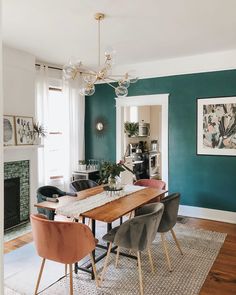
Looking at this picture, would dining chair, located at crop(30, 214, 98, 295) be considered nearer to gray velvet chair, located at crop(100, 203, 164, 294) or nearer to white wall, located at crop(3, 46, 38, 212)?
gray velvet chair, located at crop(100, 203, 164, 294)

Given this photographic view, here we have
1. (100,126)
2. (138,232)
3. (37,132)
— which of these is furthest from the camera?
(100,126)

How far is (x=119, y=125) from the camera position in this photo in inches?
227

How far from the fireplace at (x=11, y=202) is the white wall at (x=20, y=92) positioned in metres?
0.29

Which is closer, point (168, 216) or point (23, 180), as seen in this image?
point (168, 216)

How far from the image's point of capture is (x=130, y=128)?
7520mm

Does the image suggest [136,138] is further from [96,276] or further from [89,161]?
[96,276]

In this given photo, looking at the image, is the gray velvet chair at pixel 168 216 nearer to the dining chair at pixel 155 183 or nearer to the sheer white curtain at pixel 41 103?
the dining chair at pixel 155 183

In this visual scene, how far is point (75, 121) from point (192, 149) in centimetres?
248

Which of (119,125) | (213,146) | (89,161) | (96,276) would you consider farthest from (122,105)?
(96,276)

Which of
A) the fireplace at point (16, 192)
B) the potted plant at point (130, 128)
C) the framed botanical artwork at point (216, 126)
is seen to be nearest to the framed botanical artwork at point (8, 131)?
the fireplace at point (16, 192)

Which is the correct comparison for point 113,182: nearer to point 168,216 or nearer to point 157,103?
point 168,216

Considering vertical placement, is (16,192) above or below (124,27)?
below

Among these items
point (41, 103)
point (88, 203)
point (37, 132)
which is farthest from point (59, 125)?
point (88, 203)

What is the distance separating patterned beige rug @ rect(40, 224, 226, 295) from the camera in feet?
8.71
